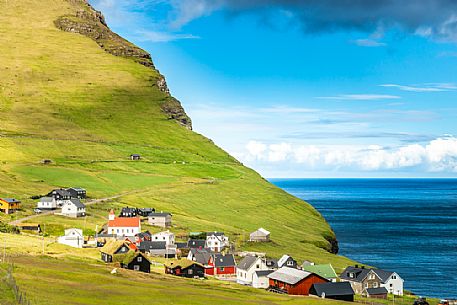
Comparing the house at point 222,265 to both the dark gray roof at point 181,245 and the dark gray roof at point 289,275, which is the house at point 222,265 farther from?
the dark gray roof at point 181,245

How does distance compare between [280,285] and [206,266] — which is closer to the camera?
[280,285]

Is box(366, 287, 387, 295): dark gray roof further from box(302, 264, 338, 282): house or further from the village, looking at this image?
box(302, 264, 338, 282): house

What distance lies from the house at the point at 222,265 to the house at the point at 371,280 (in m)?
22.7

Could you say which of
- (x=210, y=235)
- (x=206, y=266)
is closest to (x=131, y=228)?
(x=210, y=235)

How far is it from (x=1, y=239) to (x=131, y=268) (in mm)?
25932

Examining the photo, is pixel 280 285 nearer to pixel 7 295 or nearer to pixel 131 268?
pixel 131 268

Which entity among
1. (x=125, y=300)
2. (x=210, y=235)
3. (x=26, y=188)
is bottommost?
(x=125, y=300)

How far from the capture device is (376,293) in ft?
373

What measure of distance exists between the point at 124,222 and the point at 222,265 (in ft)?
122

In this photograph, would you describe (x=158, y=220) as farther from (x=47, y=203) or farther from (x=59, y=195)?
(x=59, y=195)

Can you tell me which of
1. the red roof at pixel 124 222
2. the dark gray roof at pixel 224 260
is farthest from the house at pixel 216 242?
the red roof at pixel 124 222

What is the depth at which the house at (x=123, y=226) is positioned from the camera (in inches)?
5768

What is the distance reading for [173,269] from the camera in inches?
4252

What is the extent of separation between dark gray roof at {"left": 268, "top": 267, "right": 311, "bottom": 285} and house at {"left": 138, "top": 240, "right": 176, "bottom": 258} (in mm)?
32340
